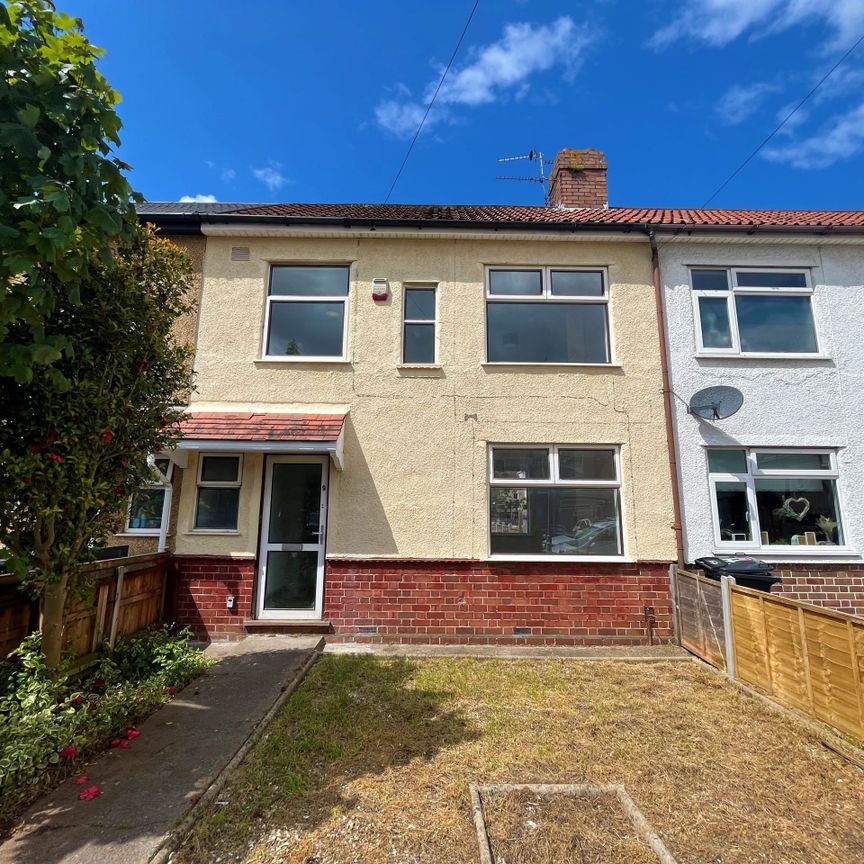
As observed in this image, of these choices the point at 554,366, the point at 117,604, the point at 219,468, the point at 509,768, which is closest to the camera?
the point at 509,768

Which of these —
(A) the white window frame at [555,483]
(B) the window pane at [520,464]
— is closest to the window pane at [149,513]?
(A) the white window frame at [555,483]

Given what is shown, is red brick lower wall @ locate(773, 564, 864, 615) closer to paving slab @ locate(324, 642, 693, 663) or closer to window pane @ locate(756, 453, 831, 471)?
window pane @ locate(756, 453, 831, 471)

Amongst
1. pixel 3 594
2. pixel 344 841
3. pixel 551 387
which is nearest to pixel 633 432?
pixel 551 387

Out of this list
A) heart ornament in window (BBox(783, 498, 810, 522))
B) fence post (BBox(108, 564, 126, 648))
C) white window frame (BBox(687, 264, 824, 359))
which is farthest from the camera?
white window frame (BBox(687, 264, 824, 359))

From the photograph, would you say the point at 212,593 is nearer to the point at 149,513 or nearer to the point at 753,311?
the point at 149,513

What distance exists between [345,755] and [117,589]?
3363 millimetres

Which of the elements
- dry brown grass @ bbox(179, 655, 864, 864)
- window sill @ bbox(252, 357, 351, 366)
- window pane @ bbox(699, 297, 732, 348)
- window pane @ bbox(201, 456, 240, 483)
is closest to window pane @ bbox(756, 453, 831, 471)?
window pane @ bbox(699, 297, 732, 348)

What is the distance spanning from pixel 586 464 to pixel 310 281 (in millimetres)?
5182

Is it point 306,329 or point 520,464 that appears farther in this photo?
point 306,329

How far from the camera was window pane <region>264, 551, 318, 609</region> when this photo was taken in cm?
677

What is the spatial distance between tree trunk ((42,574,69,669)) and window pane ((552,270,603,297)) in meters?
7.20

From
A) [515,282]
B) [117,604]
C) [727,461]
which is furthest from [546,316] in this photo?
[117,604]

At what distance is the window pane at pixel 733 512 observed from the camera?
273 inches

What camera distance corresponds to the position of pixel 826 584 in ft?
22.1
